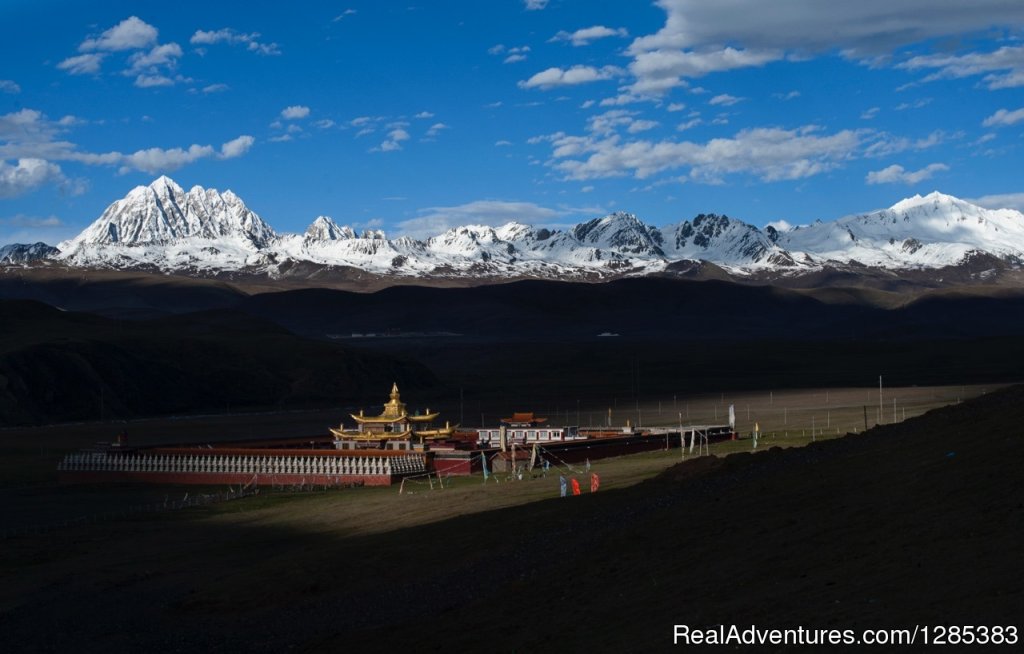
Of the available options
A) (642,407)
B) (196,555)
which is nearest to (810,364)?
(642,407)

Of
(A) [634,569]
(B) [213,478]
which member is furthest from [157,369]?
(A) [634,569]

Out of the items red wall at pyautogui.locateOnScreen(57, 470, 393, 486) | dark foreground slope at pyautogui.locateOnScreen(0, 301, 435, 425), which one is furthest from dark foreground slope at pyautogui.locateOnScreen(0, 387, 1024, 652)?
dark foreground slope at pyautogui.locateOnScreen(0, 301, 435, 425)

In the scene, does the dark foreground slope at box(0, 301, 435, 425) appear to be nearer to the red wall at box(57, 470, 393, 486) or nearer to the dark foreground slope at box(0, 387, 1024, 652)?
the red wall at box(57, 470, 393, 486)

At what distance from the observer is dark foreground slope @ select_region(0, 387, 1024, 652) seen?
1595 centimetres

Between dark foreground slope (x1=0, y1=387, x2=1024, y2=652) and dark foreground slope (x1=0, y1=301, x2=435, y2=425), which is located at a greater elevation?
dark foreground slope (x1=0, y1=301, x2=435, y2=425)

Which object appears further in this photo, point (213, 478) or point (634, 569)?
point (213, 478)

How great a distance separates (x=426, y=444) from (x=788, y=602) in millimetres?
39944

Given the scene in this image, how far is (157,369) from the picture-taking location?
372 ft

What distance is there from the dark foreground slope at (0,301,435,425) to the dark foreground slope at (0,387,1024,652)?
224ft

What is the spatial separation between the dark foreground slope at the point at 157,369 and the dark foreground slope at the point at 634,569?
68204 millimetres

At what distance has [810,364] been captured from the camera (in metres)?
155

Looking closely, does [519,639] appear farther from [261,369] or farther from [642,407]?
[261,369]

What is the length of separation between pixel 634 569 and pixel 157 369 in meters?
98.8

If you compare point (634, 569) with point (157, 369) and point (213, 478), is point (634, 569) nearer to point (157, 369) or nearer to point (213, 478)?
point (213, 478)
